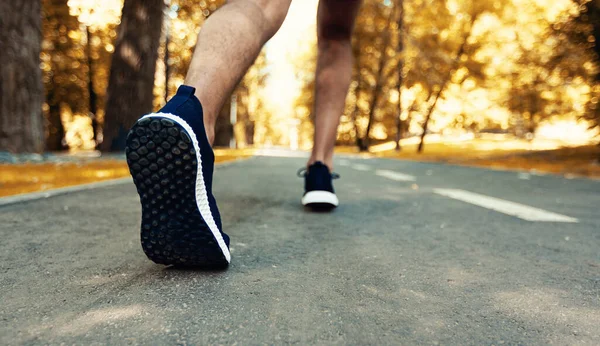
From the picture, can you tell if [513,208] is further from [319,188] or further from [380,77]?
[380,77]

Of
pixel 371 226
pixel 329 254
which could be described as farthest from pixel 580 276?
pixel 371 226

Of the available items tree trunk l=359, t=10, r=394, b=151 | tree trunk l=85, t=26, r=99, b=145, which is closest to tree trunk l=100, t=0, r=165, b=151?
tree trunk l=85, t=26, r=99, b=145

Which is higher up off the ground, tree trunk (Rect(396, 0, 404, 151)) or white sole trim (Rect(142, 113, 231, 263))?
tree trunk (Rect(396, 0, 404, 151))

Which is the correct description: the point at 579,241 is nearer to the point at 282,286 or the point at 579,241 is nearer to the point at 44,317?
the point at 282,286

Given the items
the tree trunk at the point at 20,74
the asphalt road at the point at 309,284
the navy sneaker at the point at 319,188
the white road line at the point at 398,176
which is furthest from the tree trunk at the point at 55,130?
the navy sneaker at the point at 319,188

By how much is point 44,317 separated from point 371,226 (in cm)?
144

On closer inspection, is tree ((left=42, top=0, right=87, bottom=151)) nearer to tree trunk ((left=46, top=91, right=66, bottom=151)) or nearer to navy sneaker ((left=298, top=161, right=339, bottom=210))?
tree trunk ((left=46, top=91, right=66, bottom=151))

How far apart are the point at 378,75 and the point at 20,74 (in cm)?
2147

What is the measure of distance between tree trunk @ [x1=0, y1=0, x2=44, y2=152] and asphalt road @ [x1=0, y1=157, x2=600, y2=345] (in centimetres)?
416

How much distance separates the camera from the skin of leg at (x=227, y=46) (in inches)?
49.8

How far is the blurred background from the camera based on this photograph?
227 inches

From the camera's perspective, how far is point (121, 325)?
2.84 feet

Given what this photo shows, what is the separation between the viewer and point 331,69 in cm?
269

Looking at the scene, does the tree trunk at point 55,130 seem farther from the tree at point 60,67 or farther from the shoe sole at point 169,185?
the shoe sole at point 169,185
